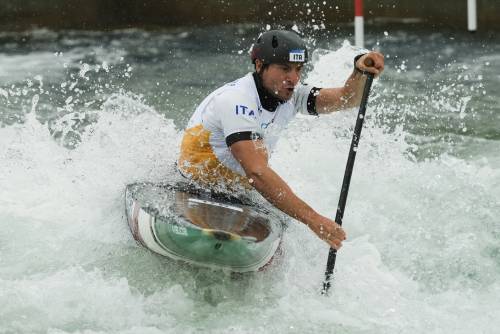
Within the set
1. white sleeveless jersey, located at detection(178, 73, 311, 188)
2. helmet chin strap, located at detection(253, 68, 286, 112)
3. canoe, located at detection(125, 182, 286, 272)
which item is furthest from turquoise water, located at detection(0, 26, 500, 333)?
helmet chin strap, located at detection(253, 68, 286, 112)

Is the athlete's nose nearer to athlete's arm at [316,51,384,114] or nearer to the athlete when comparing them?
the athlete

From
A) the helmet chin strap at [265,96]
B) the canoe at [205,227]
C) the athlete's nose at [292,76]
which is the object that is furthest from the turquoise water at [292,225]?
the athlete's nose at [292,76]

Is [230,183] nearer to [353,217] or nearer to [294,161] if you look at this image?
[353,217]

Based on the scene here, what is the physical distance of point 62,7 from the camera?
573 inches

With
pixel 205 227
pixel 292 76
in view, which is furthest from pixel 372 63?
pixel 205 227

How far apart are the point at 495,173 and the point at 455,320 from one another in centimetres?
289

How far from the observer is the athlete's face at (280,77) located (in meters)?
4.80

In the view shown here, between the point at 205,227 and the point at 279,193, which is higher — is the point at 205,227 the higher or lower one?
the lower one

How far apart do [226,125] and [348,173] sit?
0.81 m

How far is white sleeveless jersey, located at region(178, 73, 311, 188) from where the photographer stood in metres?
4.73

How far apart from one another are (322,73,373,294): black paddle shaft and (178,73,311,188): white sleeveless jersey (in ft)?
1.46

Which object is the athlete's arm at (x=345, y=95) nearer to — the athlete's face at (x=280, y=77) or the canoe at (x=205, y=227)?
the athlete's face at (x=280, y=77)

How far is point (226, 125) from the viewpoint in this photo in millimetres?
4723

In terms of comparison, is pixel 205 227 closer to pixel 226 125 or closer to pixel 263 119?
pixel 226 125
